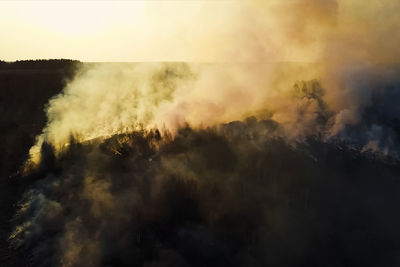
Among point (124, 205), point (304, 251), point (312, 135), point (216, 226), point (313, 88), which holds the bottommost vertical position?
point (304, 251)

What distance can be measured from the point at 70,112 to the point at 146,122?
5876mm

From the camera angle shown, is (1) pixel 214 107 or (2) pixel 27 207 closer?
(2) pixel 27 207

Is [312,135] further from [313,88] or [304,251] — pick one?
[304,251]

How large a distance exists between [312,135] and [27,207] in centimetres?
1219

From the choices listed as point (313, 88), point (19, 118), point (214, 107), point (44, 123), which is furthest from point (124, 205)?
point (19, 118)

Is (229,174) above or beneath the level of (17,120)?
beneath

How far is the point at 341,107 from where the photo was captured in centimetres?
1544

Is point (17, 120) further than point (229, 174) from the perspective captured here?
Yes

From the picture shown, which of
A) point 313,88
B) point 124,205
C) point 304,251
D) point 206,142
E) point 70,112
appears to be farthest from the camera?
point 70,112

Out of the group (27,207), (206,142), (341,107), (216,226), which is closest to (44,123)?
(27,207)

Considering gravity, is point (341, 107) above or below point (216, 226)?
above

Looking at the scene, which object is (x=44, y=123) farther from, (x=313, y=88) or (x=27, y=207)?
(x=313, y=88)

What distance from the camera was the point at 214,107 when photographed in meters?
15.8

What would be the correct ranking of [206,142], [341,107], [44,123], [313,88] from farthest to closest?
[44,123]
[313,88]
[341,107]
[206,142]
